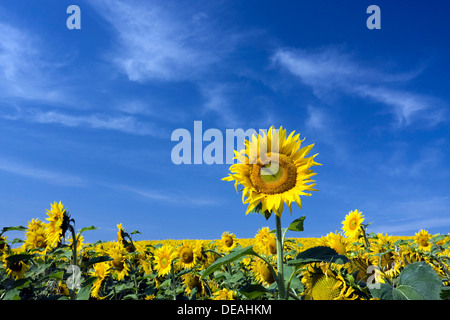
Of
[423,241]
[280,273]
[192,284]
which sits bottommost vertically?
[192,284]

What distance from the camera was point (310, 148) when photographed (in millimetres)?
2943

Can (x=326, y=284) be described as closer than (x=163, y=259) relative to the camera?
Yes

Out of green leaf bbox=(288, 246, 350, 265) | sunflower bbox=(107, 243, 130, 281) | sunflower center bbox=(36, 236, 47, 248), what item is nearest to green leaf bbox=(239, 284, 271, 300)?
green leaf bbox=(288, 246, 350, 265)

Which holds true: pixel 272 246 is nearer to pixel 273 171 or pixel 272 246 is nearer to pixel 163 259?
pixel 163 259

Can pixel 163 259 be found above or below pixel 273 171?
below

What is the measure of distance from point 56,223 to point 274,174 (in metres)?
4.01

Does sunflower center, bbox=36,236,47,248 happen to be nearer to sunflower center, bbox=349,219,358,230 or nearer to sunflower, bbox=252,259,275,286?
sunflower, bbox=252,259,275,286

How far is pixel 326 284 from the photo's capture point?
7.73 feet

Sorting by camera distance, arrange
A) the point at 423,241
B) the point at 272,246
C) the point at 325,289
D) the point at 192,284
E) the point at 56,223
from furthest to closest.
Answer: the point at 423,241 < the point at 272,246 < the point at 192,284 < the point at 56,223 < the point at 325,289

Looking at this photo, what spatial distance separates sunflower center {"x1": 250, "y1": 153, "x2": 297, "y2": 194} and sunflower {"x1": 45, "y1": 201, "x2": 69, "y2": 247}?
11.7ft

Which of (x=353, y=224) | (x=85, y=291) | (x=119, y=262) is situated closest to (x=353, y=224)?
(x=353, y=224)
